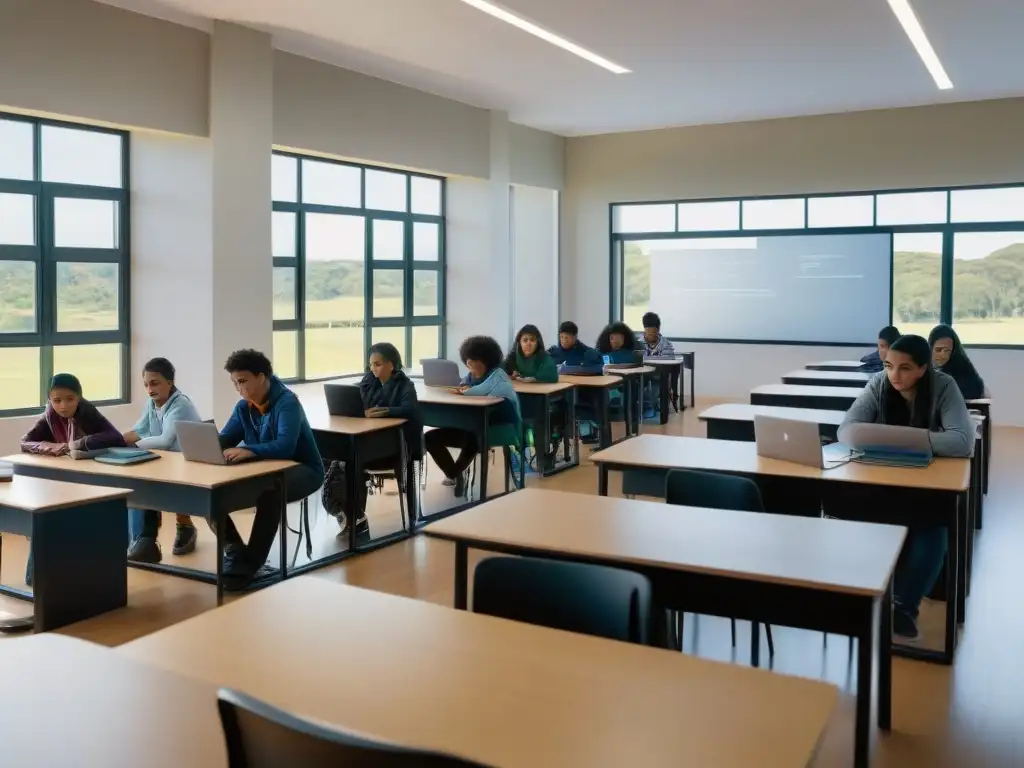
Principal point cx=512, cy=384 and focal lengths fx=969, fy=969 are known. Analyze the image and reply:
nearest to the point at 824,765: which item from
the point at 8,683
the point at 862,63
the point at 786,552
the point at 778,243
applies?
the point at 786,552

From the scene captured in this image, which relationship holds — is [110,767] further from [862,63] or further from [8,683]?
[862,63]

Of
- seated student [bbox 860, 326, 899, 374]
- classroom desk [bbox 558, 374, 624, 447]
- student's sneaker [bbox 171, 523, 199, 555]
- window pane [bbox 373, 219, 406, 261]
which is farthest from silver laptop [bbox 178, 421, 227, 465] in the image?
window pane [bbox 373, 219, 406, 261]

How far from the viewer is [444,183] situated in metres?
10.3

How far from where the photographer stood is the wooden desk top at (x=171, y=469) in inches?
166

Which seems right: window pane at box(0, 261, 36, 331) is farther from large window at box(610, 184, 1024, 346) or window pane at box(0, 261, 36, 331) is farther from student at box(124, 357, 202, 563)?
large window at box(610, 184, 1024, 346)

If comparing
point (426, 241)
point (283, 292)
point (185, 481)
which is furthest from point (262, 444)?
point (426, 241)

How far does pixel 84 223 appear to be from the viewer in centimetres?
669

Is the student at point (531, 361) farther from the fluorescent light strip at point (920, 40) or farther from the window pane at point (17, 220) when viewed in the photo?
the window pane at point (17, 220)

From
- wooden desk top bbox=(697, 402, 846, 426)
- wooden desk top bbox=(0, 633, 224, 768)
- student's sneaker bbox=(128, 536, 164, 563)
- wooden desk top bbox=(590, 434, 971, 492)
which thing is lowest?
student's sneaker bbox=(128, 536, 164, 563)

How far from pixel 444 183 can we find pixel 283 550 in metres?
6.42

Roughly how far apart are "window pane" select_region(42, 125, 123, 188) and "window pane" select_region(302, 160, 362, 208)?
1.80 metres

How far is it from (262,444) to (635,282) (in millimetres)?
8197

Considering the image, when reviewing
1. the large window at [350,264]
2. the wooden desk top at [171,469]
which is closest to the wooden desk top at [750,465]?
the wooden desk top at [171,469]

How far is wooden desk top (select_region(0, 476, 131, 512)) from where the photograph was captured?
151 inches
